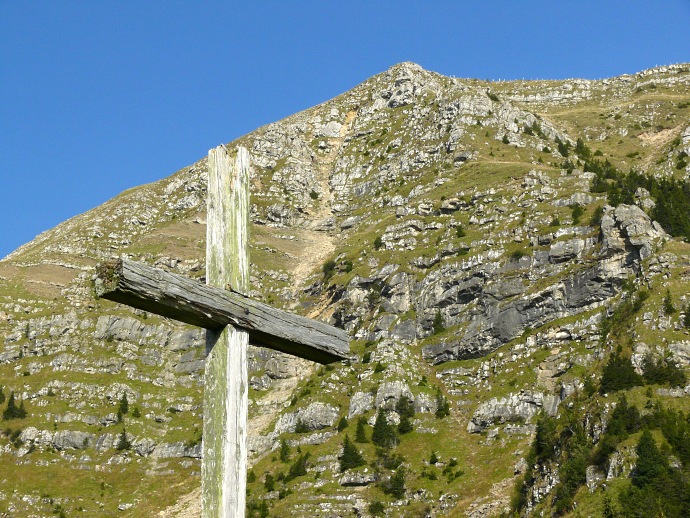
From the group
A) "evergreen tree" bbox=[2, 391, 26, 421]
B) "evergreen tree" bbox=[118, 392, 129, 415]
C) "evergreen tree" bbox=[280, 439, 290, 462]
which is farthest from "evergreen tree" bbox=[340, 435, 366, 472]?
"evergreen tree" bbox=[2, 391, 26, 421]

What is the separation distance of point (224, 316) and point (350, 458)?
245 ft

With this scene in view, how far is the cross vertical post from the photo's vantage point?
6.78 m

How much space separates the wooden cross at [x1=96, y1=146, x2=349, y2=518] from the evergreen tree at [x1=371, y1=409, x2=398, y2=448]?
75756 mm

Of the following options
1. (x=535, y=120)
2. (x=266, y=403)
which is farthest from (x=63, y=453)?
(x=535, y=120)

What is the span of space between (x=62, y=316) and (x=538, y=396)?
6454cm

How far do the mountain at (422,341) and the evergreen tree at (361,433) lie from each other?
0.17 m

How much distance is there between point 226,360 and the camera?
713cm

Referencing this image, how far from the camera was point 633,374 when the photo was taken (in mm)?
71375

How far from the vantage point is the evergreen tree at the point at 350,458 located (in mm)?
79438

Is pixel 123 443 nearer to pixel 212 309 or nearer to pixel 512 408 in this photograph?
pixel 512 408

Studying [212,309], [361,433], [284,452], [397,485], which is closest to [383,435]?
[361,433]

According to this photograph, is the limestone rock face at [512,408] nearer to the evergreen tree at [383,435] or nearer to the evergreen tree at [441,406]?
the evergreen tree at [441,406]

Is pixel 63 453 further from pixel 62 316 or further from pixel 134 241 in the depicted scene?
pixel 134 241

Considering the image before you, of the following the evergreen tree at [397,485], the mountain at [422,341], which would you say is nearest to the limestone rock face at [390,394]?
the mountain at [422,341]
